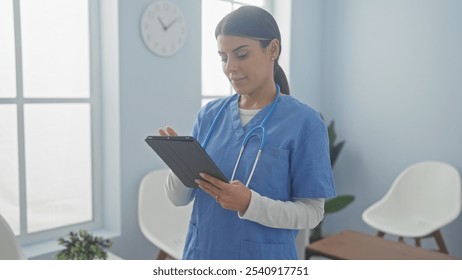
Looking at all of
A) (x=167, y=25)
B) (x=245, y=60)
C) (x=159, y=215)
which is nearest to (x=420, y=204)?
(x=159, y=215)

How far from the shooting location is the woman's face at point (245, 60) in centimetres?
73

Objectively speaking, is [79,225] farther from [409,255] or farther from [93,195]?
[409,255]

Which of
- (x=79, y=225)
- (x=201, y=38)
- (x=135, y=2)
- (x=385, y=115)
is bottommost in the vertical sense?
(x=79, y=225)

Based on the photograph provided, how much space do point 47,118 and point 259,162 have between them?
1075 millimetres

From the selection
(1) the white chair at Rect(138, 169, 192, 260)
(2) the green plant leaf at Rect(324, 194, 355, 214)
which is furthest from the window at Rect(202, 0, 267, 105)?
(2) the green plant leaf at Rect(324, 194, 355, 214)

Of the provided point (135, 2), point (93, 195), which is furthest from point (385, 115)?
point (93, 195)

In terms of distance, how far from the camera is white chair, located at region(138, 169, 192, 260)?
167cm

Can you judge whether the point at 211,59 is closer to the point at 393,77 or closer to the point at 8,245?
the point at 393,77

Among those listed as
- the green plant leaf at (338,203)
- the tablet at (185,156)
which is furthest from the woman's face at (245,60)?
the green plant leaf at (338,203)

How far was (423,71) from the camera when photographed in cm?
164

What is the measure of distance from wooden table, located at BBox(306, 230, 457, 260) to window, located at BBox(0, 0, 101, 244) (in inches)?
34.9

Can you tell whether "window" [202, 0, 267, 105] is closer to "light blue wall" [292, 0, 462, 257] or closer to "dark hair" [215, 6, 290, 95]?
"light blue wall" [292, 0, 462, 257]
